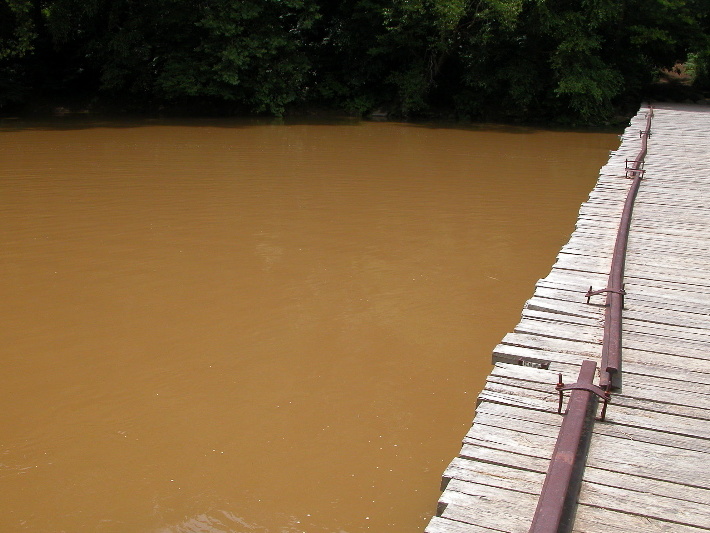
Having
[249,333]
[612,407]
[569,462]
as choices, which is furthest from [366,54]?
[569,462]

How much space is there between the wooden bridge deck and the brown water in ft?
2.92

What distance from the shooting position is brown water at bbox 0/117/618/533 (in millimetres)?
3936

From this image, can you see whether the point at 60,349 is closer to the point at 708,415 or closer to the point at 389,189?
the point at 708,415

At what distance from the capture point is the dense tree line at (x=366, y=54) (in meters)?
19.0

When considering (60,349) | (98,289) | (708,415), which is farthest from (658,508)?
(98,289)

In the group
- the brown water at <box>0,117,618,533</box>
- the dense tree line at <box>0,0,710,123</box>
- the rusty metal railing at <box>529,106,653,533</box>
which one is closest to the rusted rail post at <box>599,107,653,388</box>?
the rusty metal railing at <box>529,106,653,533</box>

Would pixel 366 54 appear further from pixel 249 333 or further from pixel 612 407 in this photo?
pixel 612 407

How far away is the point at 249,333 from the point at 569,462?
3657 millimetres

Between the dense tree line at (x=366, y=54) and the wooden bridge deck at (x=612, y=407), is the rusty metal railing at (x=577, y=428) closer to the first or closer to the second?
the wooden bridge deck at (x=612, y=407)

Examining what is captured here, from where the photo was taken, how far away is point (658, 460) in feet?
9.41

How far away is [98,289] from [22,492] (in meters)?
3.13

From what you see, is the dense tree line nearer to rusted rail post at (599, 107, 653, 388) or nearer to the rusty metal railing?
rusted rail post at (599, 107, 653, 388)

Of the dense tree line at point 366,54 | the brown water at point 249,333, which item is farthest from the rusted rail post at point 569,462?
the dense tree line at point 366,54

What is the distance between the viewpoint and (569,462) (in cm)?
262
